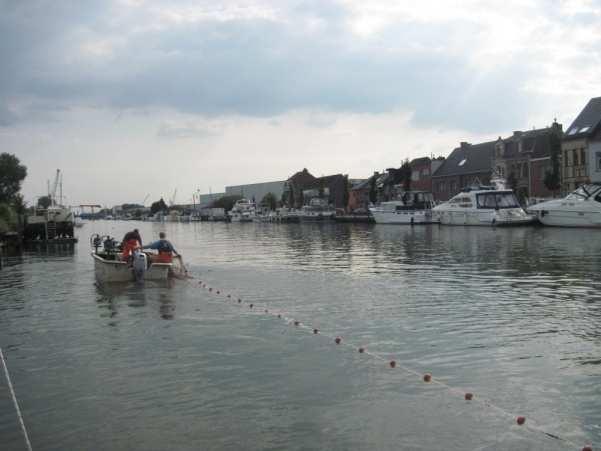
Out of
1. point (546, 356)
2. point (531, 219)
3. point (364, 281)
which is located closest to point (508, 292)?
point (364, 281)

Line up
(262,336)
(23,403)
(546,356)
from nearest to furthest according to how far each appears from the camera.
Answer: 1. (23,403)
2. (546,356)
3. (262,336)

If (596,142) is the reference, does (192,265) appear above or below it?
below

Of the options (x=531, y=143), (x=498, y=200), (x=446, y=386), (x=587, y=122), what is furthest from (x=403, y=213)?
(x=446, y=386)

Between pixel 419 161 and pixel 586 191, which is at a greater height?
pixel 419 161

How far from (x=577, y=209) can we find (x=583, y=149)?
13.0 meters

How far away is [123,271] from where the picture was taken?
23312 mm

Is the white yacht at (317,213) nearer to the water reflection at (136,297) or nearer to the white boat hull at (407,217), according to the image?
the white boat hull at (407,217)

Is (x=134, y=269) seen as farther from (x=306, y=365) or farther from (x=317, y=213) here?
(x=317, y=213)

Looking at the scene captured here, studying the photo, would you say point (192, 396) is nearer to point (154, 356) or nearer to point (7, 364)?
point (154, 356)

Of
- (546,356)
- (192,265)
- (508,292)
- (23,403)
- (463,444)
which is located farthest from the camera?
(192,265)

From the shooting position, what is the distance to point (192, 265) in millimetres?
32344

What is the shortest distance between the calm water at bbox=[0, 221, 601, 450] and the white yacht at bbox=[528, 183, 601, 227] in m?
35.6

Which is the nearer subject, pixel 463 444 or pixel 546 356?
pixel 463 444

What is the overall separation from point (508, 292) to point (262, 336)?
9.15 m
